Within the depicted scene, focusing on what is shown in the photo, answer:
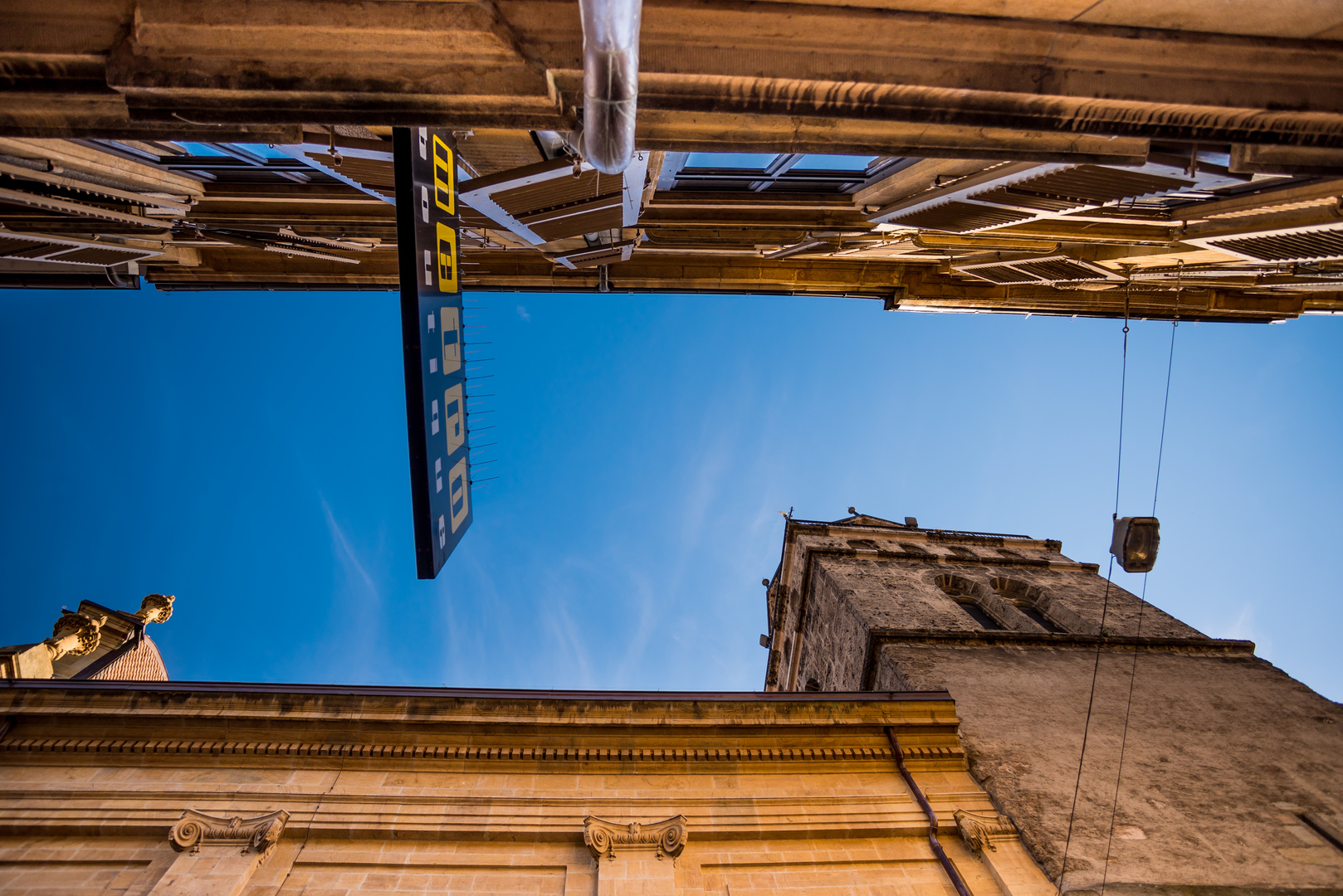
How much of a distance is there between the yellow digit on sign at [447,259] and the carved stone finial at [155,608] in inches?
579

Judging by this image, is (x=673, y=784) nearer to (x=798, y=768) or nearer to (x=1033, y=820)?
(x=798, y=768)

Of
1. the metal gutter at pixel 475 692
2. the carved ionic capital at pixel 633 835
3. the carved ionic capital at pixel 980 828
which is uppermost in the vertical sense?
the metal gutter at pixel 475 692

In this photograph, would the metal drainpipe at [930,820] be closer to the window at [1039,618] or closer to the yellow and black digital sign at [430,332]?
the yellow and black digital sign at [430,332]

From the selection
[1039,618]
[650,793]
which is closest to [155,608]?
[650,793]

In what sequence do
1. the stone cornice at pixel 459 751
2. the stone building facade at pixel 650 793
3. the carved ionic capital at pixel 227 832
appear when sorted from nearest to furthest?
the carved ionic capital at pixel 227 832 < the stone building facade at pixel 650 793 < the stone cornice at pixel 459 751

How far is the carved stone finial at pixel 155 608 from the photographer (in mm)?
14398

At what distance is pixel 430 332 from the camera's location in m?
5.52

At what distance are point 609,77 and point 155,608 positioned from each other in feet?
60.5

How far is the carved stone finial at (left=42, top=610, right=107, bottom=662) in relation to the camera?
448 inches

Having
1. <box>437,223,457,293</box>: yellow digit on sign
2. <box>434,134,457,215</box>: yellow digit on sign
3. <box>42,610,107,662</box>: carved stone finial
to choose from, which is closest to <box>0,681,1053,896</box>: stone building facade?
<box>42,610,107,662</box>: carved stone finial

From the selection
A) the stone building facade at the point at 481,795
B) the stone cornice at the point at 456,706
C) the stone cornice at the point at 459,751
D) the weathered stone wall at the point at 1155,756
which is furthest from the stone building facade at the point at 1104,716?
the stone cornice at the point at 456,706

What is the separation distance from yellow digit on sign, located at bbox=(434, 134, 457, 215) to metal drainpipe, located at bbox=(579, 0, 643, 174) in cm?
Answer: 265

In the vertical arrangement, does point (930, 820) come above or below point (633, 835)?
below

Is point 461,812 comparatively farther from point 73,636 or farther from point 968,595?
point 968,595
